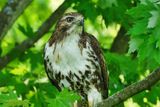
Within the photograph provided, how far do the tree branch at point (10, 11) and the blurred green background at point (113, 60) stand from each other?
56 cm

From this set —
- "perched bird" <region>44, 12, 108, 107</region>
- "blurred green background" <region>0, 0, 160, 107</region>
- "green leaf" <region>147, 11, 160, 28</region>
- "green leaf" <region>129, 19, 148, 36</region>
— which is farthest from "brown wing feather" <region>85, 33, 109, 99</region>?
"green leaf" <region>147, 11, 160, 28</region>

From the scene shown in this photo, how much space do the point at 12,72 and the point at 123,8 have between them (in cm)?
157

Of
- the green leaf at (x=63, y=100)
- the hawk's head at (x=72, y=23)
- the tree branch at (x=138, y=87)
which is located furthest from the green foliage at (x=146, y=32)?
the hawk's head at (x=72, y=23)

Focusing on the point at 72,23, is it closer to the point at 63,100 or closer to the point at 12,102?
the point at 63,100

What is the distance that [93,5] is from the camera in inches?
299

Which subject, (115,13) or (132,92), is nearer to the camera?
(132,92)

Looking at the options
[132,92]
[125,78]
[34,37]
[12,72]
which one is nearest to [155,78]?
[132,92]

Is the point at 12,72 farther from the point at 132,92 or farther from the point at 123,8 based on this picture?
the point at 132,92

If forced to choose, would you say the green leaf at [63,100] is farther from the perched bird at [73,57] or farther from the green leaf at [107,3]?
the green leaf at [107,3]

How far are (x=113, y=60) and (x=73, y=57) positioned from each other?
956mm

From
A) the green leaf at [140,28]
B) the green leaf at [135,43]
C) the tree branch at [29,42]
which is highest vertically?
the green leaf at [140,28]

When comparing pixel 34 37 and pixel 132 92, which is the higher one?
pixel 132 92

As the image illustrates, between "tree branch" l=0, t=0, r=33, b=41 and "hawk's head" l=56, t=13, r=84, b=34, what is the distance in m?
1.09

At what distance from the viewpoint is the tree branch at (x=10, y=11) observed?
764cm
